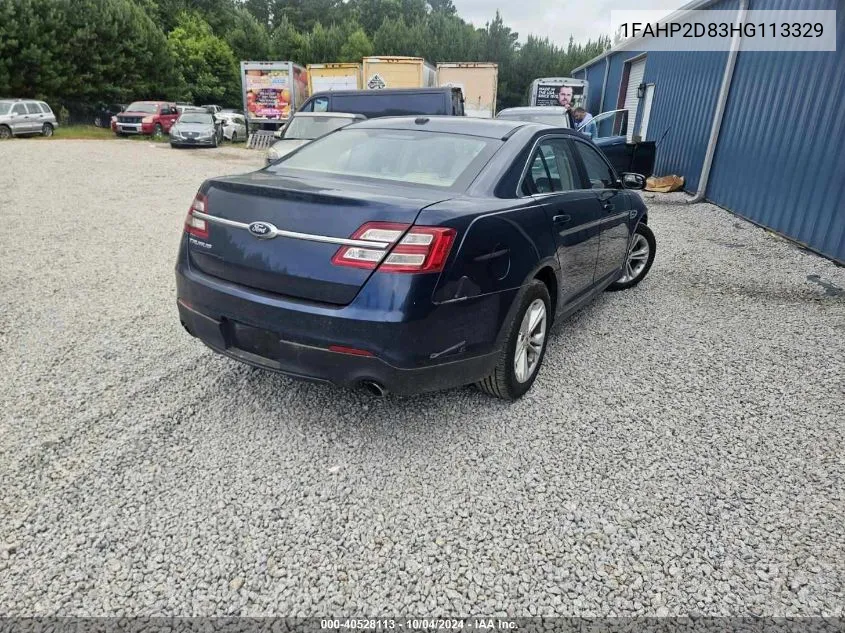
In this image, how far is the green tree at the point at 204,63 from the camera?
120 ft

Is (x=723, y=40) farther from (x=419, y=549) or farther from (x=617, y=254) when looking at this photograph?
(x=419, y=549)

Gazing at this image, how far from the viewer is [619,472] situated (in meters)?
2.59

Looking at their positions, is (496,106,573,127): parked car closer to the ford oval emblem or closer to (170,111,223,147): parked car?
the ford oval emblem

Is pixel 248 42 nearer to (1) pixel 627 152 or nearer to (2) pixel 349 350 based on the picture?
(1) pixel 627 152

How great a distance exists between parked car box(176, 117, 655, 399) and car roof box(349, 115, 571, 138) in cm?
2

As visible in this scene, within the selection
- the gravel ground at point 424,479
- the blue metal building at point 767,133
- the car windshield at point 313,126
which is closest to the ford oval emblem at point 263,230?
the gravel ground at point 424,479

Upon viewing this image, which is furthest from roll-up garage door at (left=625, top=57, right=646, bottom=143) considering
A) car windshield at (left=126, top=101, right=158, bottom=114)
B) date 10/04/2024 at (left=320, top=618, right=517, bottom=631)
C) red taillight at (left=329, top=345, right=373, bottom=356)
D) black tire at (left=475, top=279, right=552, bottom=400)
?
car windshield at (left=126, top=101, right=158, bottom=114)

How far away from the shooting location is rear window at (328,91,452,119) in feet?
36.1

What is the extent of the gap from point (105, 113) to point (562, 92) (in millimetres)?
23931

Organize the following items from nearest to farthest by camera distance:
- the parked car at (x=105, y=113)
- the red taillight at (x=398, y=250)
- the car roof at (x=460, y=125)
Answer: the red taillight at (x=398, y=250) < the car roof at (x=460, y=125) < the parked car at (x=105, y=113)

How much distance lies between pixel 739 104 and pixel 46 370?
410 inches

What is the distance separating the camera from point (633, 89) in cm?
1683

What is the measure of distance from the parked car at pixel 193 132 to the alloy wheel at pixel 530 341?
2116 cm

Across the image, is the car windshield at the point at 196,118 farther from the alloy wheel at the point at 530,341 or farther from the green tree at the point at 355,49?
the alloy wheel at the point at 530,341
